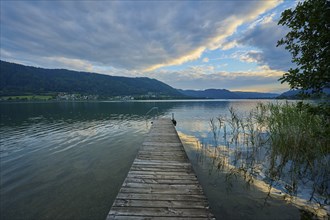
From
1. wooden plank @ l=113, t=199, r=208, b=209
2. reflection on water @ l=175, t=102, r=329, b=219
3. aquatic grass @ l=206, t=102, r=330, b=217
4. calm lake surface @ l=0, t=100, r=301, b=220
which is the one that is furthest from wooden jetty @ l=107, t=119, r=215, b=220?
aquatic grass @ l=206, t=102, r=330, b=217

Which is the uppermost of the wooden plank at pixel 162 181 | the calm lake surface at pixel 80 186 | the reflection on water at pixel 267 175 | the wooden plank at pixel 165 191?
the wooden plank at pixel 165 191

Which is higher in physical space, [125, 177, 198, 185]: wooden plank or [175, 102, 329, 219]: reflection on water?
[125, 177, 198, 185]: wooden plank

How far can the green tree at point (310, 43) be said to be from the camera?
3.66 metres

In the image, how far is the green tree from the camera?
12.0 ft

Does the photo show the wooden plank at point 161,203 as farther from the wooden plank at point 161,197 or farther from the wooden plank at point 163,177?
the wooden plank at point 163,177

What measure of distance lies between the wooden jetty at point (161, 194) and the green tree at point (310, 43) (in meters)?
4.23

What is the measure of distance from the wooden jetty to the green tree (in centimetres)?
423

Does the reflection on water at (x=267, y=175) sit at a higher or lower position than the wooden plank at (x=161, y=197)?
lower

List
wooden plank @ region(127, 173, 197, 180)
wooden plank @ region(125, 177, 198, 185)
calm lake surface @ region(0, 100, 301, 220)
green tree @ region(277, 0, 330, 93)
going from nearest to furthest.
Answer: green tree @ region(277, 0, 330, 93)
wooden plank @ region(125, 177, 198, 185)
wooden plank @ region(127, 173, 197, 180)
calm lake surface @ region(0, 100, 301, 220)

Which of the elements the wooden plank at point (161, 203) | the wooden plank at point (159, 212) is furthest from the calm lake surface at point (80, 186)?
the wooden plank at point (159, 212)

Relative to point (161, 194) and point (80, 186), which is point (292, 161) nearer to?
point (161, 194)

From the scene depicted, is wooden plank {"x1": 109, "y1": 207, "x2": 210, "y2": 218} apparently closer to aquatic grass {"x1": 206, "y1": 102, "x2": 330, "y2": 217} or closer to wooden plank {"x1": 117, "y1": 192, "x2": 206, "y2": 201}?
wooden plank {"x1": 117, "y1": 192, "x2": 206, "y2": 201}

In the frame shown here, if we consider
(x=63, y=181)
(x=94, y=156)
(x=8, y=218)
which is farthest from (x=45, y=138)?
(x=8, y=218)

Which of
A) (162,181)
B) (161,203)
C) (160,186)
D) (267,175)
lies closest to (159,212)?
(161,203)
